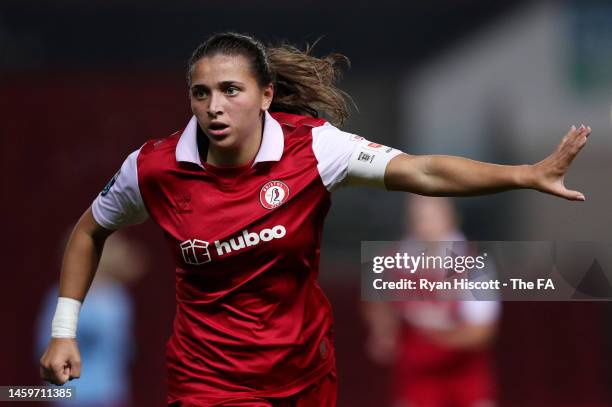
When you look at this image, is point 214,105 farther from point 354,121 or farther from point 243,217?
point 354,121

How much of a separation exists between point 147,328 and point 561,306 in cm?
252

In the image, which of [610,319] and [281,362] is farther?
[610,319]

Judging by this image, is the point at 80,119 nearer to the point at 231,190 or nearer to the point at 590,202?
the point at 590,202

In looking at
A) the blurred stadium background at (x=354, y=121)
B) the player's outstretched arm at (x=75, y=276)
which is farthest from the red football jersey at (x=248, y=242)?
the blurred stadium background at (x=354, y=121)

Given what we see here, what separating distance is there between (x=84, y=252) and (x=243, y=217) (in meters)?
0.63

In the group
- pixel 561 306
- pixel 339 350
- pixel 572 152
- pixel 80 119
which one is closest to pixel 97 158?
pixel 80 119

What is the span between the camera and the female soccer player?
388 centimetres

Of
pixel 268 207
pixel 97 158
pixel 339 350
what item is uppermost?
pixel 97 158

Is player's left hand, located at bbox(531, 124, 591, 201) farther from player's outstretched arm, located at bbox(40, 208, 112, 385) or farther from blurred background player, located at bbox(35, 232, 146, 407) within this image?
blurred background player, located at bbox(35, 232, 146, 407)

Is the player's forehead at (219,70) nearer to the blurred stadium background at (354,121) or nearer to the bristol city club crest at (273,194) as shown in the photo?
the bristol city club crest at (273,194)

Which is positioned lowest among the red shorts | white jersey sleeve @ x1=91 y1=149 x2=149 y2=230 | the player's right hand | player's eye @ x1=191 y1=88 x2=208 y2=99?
the red shorts

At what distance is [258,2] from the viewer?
305 inches

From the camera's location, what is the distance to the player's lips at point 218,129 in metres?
3.82

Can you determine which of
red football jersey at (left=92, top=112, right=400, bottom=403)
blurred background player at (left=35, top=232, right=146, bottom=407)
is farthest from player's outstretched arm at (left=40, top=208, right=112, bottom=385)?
blurred background player at (left=35, top=232, right=146, bottom=407)
